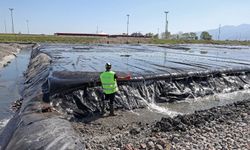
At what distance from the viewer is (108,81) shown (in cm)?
1167

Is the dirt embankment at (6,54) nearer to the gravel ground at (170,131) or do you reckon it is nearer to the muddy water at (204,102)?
the muddy water at (204,102)

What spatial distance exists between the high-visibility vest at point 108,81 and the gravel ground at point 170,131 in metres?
1.24

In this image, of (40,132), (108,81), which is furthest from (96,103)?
(40,132)

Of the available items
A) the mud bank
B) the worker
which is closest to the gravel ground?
the mud bank

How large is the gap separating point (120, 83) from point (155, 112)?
227 centimetres

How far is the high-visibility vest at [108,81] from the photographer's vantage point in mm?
11570

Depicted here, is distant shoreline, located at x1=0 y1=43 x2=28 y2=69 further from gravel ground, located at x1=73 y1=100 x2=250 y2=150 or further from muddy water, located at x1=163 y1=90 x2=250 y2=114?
gravel ground, located at x1=73 y1=100 x2=250 y2=150

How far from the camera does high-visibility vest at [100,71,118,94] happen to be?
38.0 ft

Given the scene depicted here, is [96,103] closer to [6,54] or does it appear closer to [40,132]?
[40,132]

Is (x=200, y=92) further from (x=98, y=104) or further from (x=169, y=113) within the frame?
(x=98, y=104)

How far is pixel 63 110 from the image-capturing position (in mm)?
12133

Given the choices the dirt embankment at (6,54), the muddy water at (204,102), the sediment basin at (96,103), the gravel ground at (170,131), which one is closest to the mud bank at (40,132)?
the sediment basin at (96,103)

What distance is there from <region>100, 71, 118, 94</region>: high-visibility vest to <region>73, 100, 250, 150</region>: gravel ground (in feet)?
4.05

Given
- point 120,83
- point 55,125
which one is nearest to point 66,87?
→ point 120,83
